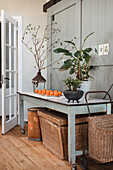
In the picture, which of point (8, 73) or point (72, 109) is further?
point (8, 73)

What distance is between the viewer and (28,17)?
498 centimetres

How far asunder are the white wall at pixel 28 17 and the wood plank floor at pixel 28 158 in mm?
1632

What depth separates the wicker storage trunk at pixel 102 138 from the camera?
2340 mm

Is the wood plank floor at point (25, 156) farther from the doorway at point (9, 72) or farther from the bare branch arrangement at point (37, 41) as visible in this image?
the bare branch arrangement at point (37, 41)

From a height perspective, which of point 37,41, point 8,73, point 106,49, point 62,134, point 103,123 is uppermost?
point 37,41

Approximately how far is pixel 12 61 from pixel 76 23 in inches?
62.1

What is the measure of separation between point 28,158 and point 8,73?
1951 millimetres

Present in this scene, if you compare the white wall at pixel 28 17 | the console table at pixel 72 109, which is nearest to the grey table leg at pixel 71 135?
the console table at pixel 72 109

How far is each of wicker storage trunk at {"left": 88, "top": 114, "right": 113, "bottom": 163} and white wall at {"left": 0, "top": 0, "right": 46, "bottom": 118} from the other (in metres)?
2.84

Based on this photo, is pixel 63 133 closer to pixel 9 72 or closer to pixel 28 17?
pixel 9 72

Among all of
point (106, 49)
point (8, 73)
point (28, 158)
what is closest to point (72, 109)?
point (28, 158)

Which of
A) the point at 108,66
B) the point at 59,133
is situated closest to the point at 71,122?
the point at 59,133

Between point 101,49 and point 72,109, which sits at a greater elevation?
point 101,49

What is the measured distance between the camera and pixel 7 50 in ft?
14.2
